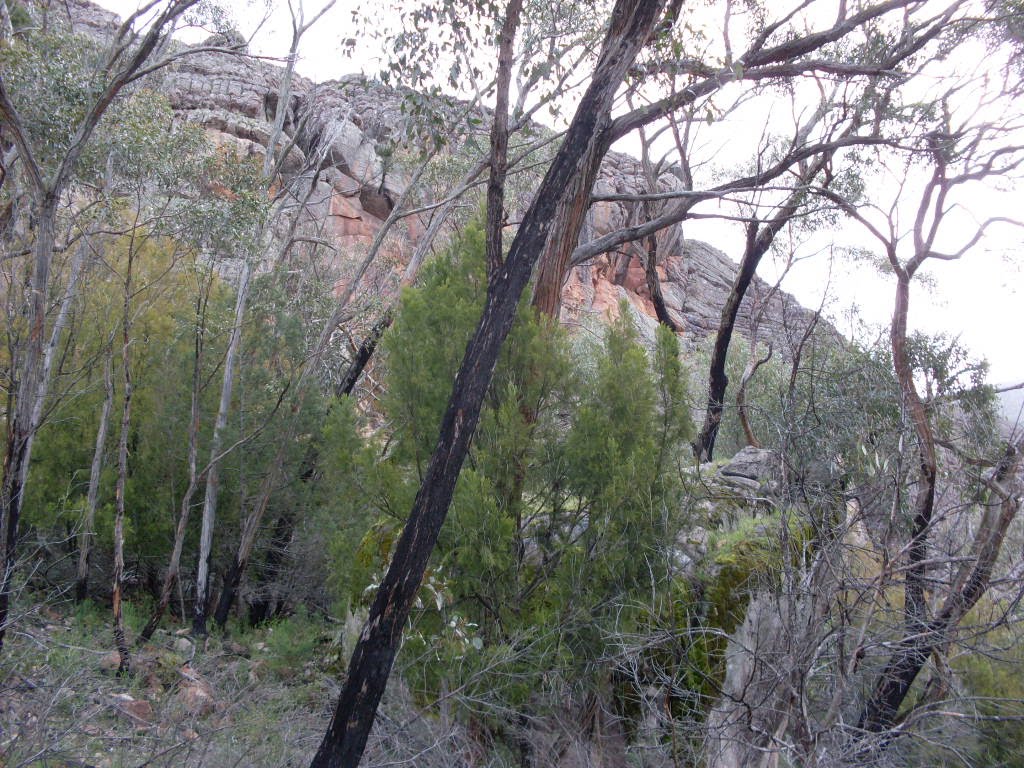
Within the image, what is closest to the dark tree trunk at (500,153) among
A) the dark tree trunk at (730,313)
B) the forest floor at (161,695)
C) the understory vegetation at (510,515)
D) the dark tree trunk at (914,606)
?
the understory vegetation at (510,515)

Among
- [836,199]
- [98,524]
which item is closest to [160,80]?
[98,524]

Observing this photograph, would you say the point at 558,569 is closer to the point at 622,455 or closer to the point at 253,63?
the point at 622,455

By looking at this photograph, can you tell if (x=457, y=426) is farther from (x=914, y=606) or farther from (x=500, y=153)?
(x=914, y=606)

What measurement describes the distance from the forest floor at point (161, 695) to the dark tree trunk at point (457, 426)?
92 cm

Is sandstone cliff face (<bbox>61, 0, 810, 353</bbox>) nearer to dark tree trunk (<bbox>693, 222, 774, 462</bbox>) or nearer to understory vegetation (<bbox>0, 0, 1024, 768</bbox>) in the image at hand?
dark tree trunk (<bbox>693, 222, 774, 462</bbox>)

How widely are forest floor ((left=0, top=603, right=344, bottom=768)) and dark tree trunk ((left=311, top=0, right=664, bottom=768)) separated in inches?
36.1

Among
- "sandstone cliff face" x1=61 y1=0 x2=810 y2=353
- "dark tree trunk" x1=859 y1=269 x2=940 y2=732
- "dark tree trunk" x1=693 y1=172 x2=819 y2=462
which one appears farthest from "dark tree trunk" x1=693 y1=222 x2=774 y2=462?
"sandstone cliff face" x1=61 y1=0 x2=810 y2=353

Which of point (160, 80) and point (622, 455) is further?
point (160, 80)

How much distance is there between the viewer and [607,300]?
3109 centimetres

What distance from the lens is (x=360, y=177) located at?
83.8ft

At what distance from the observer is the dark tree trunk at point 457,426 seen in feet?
15.0

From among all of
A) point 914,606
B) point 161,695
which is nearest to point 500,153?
point 914,606

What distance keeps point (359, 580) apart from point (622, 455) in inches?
96.6

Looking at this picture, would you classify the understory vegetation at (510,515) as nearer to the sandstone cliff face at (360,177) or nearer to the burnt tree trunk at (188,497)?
the burnt tree trunk at (188,497)
